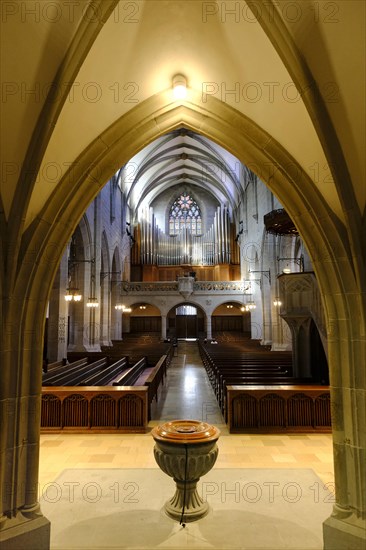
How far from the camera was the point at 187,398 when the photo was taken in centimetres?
908

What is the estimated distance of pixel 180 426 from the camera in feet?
12.8

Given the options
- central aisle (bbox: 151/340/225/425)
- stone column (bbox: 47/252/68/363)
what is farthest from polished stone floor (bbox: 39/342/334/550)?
stone column (bbox: 47/252/68/363)

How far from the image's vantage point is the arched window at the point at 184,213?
1193 inches

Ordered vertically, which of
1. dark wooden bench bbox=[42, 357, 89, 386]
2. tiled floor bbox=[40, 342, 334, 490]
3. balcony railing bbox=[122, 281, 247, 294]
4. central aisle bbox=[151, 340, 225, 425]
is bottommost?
central aisle bbox=[151, 340, 225, 425]

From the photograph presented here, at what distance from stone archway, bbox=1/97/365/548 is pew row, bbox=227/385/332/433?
10.6 ft

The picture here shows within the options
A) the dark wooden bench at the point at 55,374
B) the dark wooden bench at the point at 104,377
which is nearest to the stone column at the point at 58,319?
the dark wooden bench at the point at 55,374

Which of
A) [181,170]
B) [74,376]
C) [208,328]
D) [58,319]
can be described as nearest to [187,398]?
[74,376]

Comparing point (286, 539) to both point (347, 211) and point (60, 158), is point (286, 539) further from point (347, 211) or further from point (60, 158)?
point (60, 158)

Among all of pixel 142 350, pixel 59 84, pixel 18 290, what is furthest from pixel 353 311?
pixel 142 350

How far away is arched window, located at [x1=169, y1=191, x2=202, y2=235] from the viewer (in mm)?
30297

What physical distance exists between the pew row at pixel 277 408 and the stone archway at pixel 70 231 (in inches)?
128

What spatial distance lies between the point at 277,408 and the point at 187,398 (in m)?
3.17

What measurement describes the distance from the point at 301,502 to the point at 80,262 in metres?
13.5

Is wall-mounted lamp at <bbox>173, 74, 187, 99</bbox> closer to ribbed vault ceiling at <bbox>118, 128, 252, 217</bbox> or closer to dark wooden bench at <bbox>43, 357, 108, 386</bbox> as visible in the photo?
dark wooden bench at <bbox>43, 357, 108, 386</bbox>
